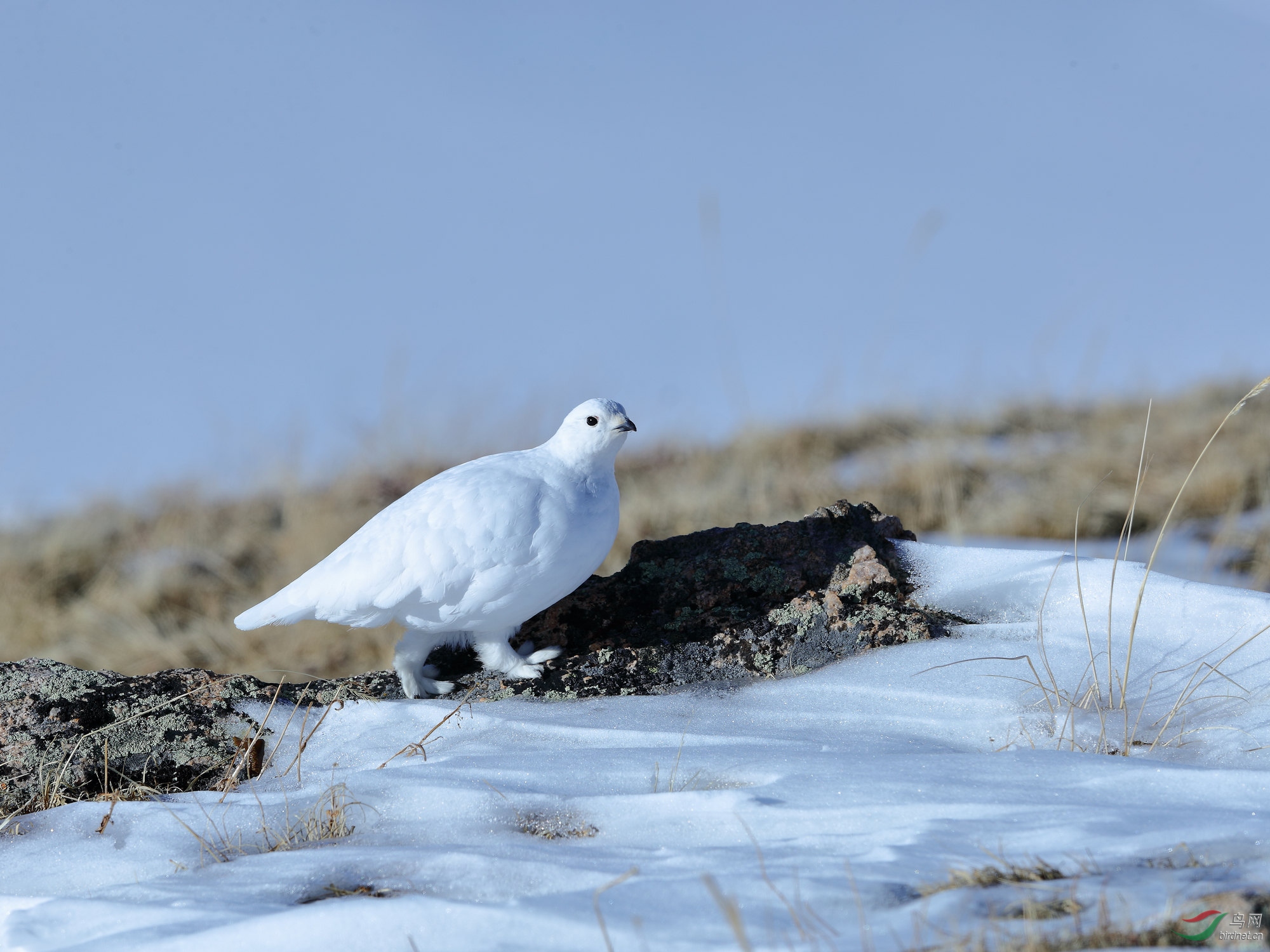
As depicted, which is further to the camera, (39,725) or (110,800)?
(39,725)

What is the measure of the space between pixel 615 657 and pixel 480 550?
1.77ft

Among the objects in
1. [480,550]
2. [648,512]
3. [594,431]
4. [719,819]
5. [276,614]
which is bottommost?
[648,512]

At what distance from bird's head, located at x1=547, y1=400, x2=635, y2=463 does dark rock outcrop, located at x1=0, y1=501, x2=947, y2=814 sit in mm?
542

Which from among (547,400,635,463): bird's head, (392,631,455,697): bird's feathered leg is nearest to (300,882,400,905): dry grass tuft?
(392,631,455,697): bird's feathered leg

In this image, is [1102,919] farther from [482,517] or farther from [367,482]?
[367,482]

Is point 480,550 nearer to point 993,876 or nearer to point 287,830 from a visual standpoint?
point 287,830

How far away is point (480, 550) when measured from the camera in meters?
2.56

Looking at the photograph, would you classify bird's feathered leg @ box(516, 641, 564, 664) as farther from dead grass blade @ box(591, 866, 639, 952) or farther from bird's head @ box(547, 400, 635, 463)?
dead grass blade @ box(591, 866, 639, 952)

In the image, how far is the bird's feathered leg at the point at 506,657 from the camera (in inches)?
111

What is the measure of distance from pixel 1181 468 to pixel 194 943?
24.0ft

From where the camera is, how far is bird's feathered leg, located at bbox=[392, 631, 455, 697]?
2830 millimetres

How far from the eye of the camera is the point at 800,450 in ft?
26.2

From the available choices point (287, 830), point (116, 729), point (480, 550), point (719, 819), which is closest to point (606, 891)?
point (719, 819)

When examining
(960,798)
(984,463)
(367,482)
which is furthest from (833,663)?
(367,482)
